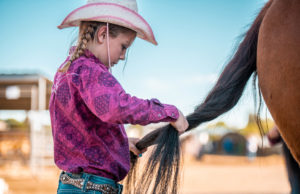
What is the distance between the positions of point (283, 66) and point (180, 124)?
0.52 meters

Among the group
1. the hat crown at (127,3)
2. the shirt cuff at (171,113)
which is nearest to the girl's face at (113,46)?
the hat crown at (127,3)

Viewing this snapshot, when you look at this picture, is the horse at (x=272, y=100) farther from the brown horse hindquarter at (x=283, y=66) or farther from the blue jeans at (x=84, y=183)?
the blue jeans at (x=84, y=183)

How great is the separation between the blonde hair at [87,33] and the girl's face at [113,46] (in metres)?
0.02

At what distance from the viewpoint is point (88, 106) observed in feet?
4.34

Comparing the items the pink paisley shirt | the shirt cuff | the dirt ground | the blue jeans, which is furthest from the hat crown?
the dirt ground

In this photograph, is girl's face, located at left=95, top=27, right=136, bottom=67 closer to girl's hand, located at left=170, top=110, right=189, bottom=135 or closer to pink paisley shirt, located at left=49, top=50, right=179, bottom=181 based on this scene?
pink paisley shirt, located at left=49, top=50, right=179, bottom=181

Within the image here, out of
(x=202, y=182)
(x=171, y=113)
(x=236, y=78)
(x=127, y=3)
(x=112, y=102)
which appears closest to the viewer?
(x=112, y=102)

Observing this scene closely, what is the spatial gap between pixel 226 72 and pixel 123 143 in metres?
0.71

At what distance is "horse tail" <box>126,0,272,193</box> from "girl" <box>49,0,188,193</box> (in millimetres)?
116

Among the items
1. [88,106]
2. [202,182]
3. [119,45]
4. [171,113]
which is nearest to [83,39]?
[119,45]

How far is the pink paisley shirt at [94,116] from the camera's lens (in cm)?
128

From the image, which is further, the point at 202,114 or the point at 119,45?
the point at 202,114

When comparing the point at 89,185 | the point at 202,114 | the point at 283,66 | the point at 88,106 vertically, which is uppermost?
the point at 283,66

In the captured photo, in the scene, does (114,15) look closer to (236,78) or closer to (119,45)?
(119,45)
